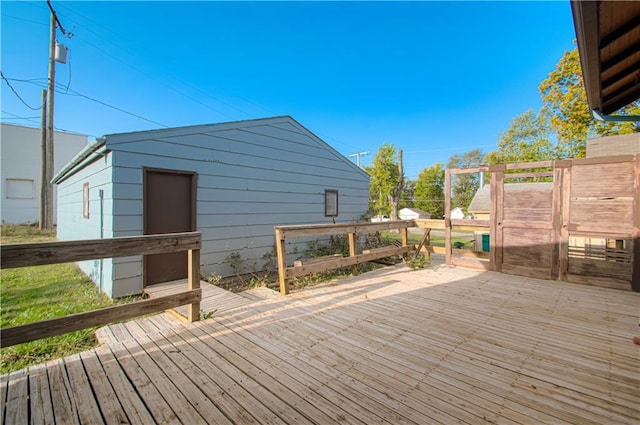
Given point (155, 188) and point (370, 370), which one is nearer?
point (370, 370)

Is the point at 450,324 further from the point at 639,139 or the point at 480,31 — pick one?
the point at 480,31

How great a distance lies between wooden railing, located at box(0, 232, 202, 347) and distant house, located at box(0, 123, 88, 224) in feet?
62.8

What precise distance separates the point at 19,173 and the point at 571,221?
81.4 ft

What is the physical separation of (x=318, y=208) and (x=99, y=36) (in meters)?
12.8

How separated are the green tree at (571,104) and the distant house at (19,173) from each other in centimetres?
2931

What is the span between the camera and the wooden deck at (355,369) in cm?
160

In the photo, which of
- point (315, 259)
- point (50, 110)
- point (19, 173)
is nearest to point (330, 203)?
point (315, 259)

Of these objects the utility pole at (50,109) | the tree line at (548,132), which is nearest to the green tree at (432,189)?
the tree line at (548,132)

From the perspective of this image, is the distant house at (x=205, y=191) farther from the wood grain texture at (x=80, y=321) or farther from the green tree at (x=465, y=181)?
the green tree at (x=465, y=181)

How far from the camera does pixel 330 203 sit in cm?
831

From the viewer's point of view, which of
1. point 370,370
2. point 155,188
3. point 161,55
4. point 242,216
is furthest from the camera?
point 161,55

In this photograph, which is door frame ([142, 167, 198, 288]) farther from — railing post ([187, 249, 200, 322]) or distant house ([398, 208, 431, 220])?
distant house ([398, 208, 431, 220])

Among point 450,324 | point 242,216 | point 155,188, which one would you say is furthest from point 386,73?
point 450,324

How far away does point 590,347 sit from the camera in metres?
2.39
